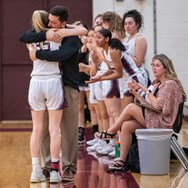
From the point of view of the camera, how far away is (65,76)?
6.21m

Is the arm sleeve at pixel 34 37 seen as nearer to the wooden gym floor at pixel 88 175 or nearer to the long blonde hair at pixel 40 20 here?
the long blonde hair at pixel 40 20

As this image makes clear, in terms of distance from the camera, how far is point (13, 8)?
1208 centimetres

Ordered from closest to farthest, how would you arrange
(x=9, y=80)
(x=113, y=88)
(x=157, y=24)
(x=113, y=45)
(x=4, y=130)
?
(x=113, y=45) → (x=113, y=88) → (x=4, y=130) → (x=157, y=24) → (x=9, y=80)

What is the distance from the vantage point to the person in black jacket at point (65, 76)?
6.03 meters

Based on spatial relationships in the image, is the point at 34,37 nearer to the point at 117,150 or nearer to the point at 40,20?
the point at 40,20

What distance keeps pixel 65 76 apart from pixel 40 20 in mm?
561

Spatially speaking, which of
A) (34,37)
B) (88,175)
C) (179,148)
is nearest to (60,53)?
(34,37)

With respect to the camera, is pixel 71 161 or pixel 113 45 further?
pixel 113 45

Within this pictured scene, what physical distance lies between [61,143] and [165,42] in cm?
551

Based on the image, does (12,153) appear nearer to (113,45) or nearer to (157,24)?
(113,45)

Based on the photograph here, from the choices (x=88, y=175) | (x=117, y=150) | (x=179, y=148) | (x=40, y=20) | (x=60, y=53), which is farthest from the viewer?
(x=117, y=150)

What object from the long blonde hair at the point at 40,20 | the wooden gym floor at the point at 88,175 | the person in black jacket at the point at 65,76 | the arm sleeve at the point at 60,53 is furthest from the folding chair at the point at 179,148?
the long blonde hair at the point at 40,20

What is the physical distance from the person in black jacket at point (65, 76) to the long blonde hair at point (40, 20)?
54 mm

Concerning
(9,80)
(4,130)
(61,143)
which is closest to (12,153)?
(61,143)
